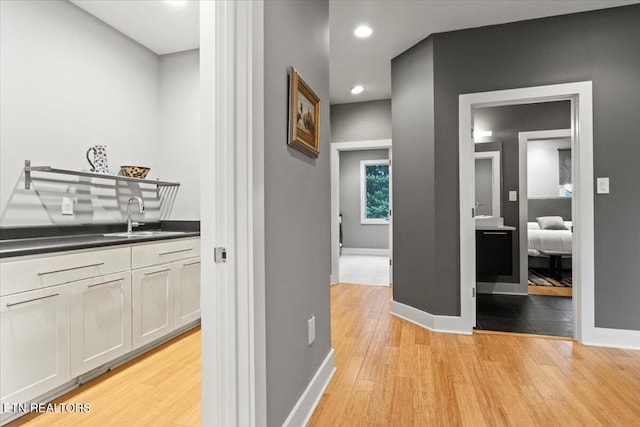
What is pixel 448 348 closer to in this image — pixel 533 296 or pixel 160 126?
pixel 533 296

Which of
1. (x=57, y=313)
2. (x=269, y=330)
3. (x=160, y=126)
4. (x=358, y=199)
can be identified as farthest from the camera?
(x=358, y=199)

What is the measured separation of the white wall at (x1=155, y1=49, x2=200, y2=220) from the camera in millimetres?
3422

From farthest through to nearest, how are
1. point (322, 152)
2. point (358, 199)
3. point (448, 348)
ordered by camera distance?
point (358, 199), point (448, 348), point (322, 152)

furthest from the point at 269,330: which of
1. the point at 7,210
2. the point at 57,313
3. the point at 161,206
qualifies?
the point at 161,206

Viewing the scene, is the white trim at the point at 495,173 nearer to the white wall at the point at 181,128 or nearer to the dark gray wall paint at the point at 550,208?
the dark gray wall paint at the point at 550,208

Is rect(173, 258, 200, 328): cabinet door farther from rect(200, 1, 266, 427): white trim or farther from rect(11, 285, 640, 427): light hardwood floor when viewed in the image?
rect(200, 1, 266, 427): white trim

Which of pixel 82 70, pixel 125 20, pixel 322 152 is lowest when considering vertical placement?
pixel 322 152

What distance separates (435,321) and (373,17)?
2.68 metres

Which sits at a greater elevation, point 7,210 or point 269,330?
point 7,210

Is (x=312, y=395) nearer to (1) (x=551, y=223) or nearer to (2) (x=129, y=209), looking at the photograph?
(2) (x=129, y=209)

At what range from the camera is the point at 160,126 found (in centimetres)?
352

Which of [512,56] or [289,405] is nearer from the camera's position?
[289,405]

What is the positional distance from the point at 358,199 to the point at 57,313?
21.9 ft

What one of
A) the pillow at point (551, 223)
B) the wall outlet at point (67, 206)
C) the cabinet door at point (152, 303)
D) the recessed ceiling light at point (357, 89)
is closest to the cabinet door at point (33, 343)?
Result: the cabinet door at point (152, 303)
